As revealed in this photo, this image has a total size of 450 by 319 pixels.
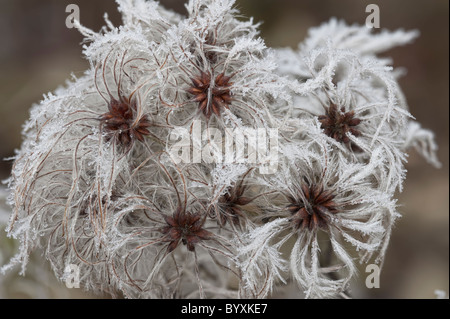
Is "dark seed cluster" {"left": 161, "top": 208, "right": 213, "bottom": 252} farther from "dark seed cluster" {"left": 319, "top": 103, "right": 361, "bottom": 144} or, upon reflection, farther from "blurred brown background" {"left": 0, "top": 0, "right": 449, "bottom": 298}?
"blurred brown background" {"left": 0, "top": 0, "right": 449, "bottom": 298}

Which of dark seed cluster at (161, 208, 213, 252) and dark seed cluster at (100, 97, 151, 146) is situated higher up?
dark seed cluster at (100, 97, 151, 146)

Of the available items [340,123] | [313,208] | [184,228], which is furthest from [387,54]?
[184,228]

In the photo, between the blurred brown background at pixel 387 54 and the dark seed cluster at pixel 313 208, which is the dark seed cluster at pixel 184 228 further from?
the blurred brown background at pixel 387 54

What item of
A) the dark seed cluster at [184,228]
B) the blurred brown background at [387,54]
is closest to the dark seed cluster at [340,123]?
the dark seed cluster at [184,228]

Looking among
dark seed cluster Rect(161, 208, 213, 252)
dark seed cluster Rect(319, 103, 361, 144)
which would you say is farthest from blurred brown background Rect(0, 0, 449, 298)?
dark seed cluster Rect(161, 208, 213, 252)

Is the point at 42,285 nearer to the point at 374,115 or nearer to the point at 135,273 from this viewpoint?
the point at 135,273

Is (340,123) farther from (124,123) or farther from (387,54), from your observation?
(387,54)

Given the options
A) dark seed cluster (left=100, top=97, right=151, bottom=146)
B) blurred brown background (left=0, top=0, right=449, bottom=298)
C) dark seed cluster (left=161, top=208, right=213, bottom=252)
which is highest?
blurred brown background (left=0, top=0, right=449, bottom=298)

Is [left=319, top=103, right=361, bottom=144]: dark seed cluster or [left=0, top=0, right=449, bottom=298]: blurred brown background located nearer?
[left=319, top=103, right=361, bottom=144]: dark seed cluster

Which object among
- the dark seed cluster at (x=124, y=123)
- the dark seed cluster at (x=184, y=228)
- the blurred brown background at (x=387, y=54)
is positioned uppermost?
the blurred brown background at (x=387, y=54)
